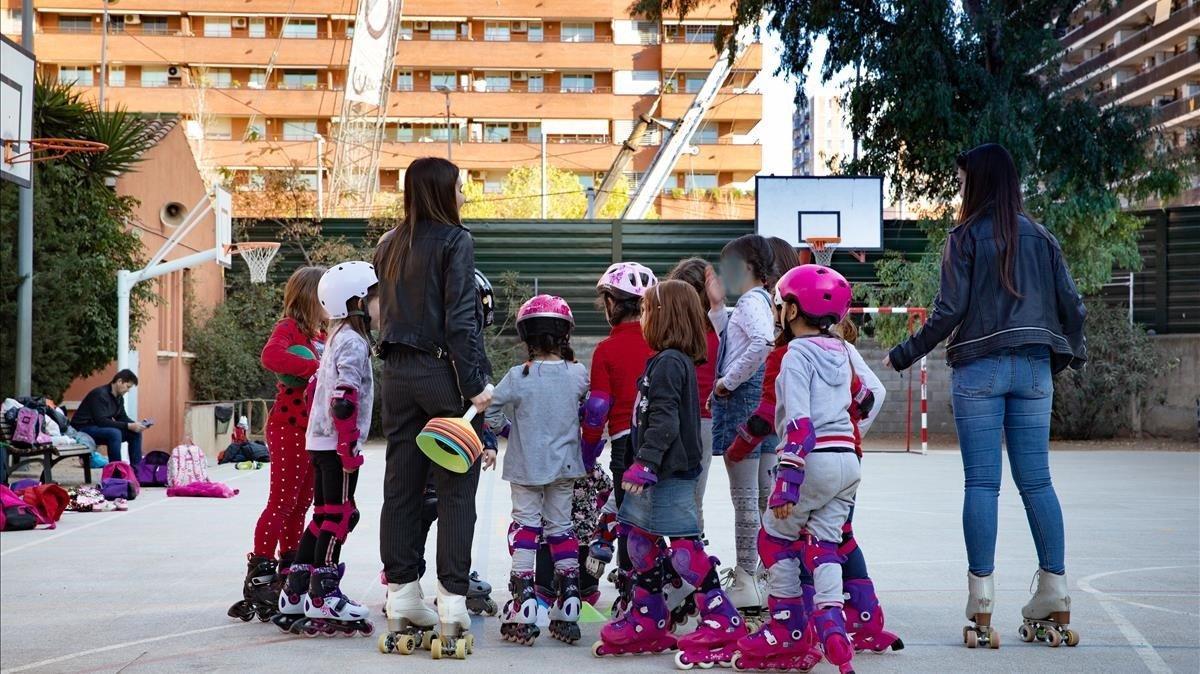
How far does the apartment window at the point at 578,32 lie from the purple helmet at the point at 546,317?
2544 inches

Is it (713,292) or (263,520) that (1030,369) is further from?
(263,520)

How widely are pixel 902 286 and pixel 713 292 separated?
18.3m

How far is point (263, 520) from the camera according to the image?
6.43 m

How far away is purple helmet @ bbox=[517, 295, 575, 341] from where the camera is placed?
19.5 feet

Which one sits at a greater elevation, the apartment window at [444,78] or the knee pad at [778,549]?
the apartment window at [444,78]

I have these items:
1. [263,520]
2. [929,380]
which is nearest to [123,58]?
[929,380]

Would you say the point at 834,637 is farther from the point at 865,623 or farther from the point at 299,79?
the point at 299,79

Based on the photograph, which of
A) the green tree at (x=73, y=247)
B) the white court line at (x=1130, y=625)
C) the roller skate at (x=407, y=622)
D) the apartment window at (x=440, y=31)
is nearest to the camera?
the white court line at (x=1130, y=625)

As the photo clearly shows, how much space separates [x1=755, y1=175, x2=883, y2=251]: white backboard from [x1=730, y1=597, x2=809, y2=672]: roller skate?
15043 millimetres

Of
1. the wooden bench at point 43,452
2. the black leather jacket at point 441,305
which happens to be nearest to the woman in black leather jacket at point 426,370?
the black leather jacket at point 441,305

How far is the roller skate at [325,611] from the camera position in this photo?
233 inches

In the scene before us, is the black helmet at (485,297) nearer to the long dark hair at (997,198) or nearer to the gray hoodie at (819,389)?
the gray hoodie at (819,389)

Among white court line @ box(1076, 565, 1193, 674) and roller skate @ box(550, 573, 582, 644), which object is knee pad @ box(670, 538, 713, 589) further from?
white court line @ box(1076, 565, 1193, 674)

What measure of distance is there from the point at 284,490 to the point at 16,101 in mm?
9608
